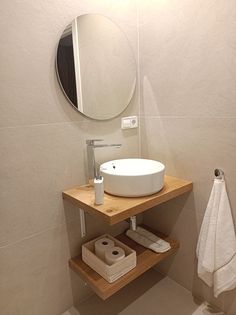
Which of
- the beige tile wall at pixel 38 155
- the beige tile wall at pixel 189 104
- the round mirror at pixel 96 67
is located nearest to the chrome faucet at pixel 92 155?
the beige tile wall at pixel 38 155

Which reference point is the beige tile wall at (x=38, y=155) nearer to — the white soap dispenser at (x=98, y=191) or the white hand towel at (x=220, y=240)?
the white soap dispenser at (x=98, y=191)

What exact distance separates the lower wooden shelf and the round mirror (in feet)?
2.82

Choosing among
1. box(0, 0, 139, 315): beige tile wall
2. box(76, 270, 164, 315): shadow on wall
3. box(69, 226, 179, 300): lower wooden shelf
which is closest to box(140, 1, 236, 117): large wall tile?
box(0, 0, 139, 315): beige tile wall

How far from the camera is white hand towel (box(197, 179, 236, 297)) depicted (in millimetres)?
1212

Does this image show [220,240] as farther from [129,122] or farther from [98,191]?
[129,122]

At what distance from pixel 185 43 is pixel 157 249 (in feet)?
3.99

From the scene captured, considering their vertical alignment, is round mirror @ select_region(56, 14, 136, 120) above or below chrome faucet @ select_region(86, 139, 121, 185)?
above

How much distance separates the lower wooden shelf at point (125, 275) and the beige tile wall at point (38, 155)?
116 mm

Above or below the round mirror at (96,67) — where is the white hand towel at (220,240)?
below

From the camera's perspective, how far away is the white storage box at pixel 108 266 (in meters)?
1.22

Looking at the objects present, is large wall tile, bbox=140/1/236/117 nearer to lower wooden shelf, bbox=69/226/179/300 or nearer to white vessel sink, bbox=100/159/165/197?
white vessel sink, bbox=100/159/165/197

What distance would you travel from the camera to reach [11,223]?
3.77 ft

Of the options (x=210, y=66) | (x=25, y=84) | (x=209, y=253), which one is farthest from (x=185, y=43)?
(x=209, y=253)

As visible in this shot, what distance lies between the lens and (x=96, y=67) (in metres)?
1.35
